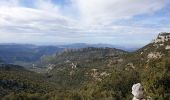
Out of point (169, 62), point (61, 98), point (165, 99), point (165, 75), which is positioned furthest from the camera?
point (61, 98)

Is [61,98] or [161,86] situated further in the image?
[61,98]

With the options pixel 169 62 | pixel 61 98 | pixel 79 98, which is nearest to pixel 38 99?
pixel 61 98

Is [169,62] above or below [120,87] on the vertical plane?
above

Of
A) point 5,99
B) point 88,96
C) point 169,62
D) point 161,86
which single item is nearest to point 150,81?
point 161,86

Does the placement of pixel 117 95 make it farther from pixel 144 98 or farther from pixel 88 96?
pixel 144 98

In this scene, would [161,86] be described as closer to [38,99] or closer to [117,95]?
[117,95]

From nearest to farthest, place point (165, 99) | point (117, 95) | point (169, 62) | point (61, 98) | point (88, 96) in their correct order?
point (165, 99) → point (169, 62) → point (117, 95) → point (88, 96) → point (61, 98)

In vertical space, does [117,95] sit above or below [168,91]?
below

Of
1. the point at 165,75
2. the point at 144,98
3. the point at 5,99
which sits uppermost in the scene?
the point at 165,75

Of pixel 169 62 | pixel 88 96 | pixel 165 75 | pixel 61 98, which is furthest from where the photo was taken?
pixel 61 98
